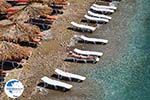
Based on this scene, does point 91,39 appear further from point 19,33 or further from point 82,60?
point 19,33

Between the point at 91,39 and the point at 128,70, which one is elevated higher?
the point at 91,39

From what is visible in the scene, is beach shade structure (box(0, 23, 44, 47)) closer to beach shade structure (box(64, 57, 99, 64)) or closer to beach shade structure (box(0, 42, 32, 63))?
beach shade structure (box(0, 42, 32, 63))

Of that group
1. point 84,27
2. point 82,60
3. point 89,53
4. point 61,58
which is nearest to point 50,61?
point 61,58

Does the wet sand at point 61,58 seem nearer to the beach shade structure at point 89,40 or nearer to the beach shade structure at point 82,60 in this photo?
the beach shade structure at point 82,60

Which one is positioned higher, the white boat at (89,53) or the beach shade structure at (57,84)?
the white boat at (89,53)

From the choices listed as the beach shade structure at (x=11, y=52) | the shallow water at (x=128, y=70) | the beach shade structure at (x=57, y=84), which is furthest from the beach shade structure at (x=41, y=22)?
the beach shade structure at (x=57, y=84)

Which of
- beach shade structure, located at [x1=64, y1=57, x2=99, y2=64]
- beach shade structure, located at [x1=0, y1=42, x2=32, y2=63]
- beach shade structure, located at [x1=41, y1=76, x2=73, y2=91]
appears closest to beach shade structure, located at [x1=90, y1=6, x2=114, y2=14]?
beach shade structure, located at [x1=64, y1=57, x2=99, y2=64]
